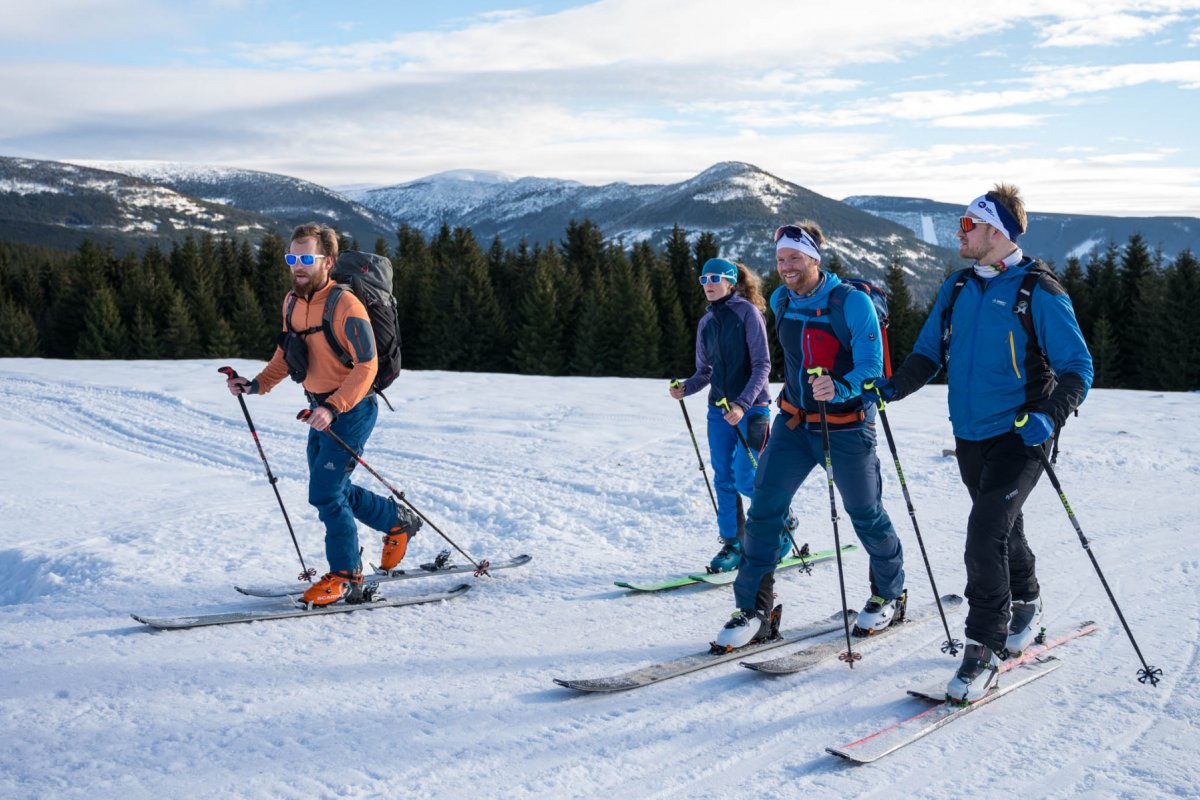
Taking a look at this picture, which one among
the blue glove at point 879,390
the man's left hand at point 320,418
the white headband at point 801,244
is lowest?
the man's left hand at point 320,418

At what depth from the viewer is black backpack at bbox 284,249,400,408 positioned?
5.97 metres

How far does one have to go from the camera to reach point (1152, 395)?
17469 millimetres

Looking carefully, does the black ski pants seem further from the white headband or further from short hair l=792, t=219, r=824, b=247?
short hair l=792, t=219, r=824, b=247

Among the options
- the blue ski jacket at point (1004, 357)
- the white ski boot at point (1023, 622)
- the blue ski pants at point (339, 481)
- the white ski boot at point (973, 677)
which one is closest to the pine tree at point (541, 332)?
the blue ski pants at point (339, 481)

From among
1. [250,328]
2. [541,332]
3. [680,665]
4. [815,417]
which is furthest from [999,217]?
[250,328]

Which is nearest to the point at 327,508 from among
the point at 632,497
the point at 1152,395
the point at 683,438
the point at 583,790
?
the point at 583,790

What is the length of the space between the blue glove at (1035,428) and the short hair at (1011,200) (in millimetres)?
Result: 968

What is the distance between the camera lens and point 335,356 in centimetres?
585

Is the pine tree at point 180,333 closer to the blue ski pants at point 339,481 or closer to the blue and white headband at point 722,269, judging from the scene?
the blue ski pants at point 339,481

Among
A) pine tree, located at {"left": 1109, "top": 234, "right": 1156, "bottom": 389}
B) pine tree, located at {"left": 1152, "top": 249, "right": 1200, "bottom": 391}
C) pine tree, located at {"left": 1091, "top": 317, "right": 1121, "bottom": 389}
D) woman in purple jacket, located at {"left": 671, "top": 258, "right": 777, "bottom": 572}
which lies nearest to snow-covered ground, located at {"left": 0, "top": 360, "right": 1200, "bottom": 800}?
woman in purple jacket, located at {"left": 671, "top": 258, "right": 777, "bottom": 572}

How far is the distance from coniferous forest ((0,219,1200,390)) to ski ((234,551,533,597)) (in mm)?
33162

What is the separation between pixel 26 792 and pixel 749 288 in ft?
17.0

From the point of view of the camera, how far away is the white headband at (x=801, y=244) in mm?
5043

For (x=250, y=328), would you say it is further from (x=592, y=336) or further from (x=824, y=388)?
(x=824, y=388)
